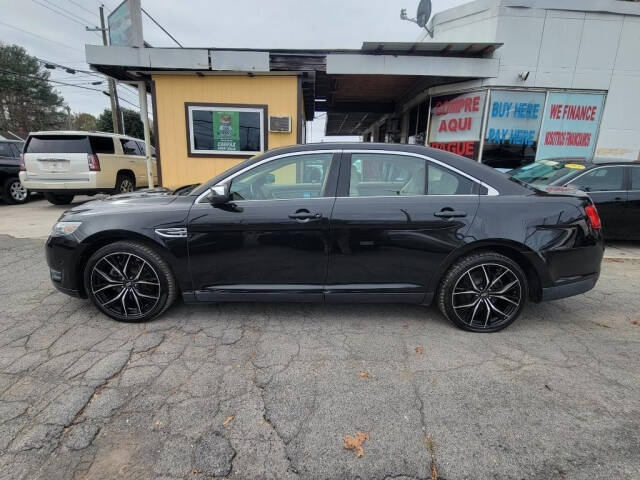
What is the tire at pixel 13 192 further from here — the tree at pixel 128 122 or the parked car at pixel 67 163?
the tree at pixel 128 122

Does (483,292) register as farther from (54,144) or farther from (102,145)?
(54,144)

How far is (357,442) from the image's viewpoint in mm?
1782

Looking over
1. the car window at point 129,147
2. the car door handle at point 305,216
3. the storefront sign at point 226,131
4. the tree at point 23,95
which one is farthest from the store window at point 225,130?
the tree at point 23,95

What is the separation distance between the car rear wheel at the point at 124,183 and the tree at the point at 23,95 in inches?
1388

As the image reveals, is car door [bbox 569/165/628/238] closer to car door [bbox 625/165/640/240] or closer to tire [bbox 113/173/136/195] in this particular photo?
car door [bbox 625/165/640/240]

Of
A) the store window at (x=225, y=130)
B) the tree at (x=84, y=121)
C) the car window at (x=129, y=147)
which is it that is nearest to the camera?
the store window at (x=225, y=130)

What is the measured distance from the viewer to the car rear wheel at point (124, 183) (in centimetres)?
882

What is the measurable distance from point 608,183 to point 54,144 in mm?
11238

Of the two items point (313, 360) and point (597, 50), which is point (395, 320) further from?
point (597, 50)

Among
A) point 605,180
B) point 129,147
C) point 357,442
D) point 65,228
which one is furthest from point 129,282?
point 129,147

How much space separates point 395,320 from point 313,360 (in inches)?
39.5

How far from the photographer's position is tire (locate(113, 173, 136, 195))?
28.9 feet

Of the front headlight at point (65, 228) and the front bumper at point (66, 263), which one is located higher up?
Answer: the front headlight at point (65, 228)

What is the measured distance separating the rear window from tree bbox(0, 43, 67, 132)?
35300mm
